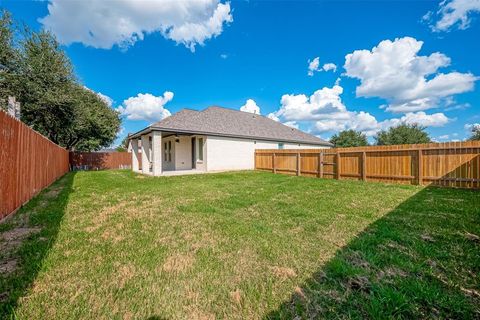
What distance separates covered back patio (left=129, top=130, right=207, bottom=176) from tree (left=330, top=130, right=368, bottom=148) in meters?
37.1

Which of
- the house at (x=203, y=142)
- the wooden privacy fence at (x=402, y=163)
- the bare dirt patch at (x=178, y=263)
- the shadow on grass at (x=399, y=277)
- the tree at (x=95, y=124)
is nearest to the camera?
the shadow on grass at (x=399, y=277)

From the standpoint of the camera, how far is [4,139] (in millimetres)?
4160

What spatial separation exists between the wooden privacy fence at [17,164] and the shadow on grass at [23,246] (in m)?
0.35

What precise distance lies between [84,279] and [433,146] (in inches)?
428

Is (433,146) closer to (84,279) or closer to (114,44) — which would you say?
(84,279)

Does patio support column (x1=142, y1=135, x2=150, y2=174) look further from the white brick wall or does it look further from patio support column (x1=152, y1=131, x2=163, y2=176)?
the white brick wall

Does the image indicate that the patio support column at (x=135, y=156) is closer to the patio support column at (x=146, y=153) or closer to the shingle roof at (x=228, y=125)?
the patio support column at (x=146, y=153)

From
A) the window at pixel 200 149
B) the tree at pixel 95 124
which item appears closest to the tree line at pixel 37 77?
the tree at pixel 95 124

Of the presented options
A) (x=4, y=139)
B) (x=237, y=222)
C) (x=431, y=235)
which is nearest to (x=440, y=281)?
(x=431, y=235)

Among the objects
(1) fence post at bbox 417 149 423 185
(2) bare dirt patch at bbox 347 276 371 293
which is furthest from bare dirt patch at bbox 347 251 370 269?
(1) fence post at bbox 417 149 423 185

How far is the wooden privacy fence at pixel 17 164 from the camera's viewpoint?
407 centimetres

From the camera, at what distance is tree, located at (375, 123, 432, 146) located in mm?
37844

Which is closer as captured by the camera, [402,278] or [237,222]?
[402,278]

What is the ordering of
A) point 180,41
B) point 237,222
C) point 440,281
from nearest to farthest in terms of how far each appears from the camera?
1. point 440,281
2. point 237,222
3. point 180,41
